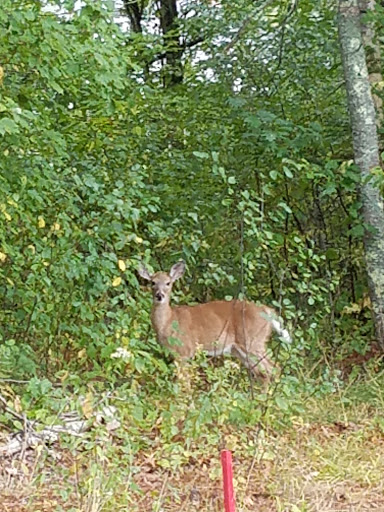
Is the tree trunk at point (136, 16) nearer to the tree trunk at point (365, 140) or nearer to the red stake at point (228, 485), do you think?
the tree trunk at point (365, 140)

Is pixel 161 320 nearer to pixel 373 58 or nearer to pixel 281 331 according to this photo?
pixel 281 331

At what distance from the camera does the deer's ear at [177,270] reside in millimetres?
6672

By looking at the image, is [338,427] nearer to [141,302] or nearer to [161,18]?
[141,302]

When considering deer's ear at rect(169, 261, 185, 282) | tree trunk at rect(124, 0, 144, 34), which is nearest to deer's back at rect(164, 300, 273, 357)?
deer's ear at rect(169, 261, 185, 282)

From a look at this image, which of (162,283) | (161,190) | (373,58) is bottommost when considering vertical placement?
(162,283)

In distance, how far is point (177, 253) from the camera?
6.75m

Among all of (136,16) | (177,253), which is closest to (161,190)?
(177,253)

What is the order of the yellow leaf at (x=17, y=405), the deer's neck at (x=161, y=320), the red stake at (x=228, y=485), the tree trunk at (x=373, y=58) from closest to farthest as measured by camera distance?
the red stake at (x=228, y=485) < the yellow leaf at (x=17, y=405) < the deer's neck at (x=161, y=320) < the tree trunk at (x=373, y=58)

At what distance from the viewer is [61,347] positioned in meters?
6.42

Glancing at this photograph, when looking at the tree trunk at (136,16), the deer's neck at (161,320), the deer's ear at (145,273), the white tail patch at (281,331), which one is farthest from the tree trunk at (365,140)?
the tree trunk at (136,16)

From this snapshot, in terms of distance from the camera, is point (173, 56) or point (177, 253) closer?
point (177, 253)

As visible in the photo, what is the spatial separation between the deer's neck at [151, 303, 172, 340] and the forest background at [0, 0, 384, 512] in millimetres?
112

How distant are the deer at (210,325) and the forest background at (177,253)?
0.16m

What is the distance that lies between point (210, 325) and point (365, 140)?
6.38 ft
